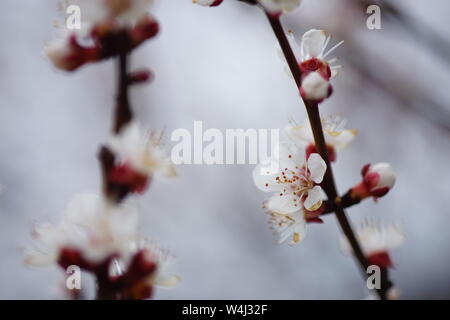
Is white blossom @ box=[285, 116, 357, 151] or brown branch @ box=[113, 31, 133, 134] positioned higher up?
brown branch @ box=[113, 31, 133, 134]

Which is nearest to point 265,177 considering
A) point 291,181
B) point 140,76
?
point 291,181

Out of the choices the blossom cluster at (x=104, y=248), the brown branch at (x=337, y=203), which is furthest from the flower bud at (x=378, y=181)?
the blossom cluster at (x=104, y=248)

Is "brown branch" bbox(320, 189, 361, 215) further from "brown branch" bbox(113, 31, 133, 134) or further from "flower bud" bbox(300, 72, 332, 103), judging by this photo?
"brown branch" bbox(113, 31, 133, 134)

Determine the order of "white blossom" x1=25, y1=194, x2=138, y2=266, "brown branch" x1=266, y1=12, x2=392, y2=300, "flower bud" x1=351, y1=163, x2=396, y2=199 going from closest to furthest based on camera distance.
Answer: "white blossom" x1=25, y1=194, x2=138, y2=266
"brown branch" x1=266, y1=12, x2=392, y2=300
"flower bud" x1=351, y1=163, x2=396, y2=199

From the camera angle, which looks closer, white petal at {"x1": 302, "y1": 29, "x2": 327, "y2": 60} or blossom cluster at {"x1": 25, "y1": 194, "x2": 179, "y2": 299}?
blossom cluster at {"x1": 25, "y1": 194, "x2": 179, "y2": 299}

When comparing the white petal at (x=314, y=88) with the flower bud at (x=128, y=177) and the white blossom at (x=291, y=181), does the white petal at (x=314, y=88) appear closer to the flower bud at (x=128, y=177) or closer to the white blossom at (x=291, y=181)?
the white blossom at (x=291, y=181)

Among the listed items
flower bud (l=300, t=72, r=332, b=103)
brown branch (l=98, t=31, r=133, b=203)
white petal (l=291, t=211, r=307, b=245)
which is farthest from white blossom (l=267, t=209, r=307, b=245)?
brown branch (l=98, t=31, r=133, b=203)

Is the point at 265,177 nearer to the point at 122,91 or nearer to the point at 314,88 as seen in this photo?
the point at 314,88
